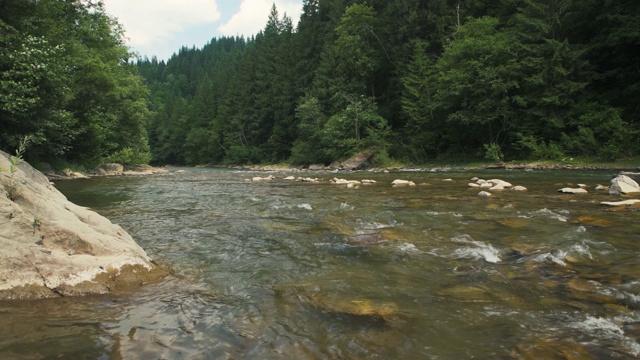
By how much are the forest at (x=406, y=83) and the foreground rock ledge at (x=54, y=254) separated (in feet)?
41.9

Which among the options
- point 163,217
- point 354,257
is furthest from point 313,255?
point 163,217

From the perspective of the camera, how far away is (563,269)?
5.00 metres

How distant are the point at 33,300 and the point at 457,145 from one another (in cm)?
3428

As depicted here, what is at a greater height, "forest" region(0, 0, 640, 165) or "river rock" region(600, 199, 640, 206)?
"forest" region(0, 0, 640, 165)

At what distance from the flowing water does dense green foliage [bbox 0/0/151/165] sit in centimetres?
1185

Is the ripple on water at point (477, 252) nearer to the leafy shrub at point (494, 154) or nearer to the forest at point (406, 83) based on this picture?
the forest at point (406, 83)

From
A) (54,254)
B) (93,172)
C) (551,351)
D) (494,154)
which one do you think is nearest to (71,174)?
(93,172)

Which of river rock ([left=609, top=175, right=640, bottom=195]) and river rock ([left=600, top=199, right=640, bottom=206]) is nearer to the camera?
river rock ([left=600, top=199, right=640, bottom=206])

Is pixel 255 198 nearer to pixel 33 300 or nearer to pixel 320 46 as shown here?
pixel 33 300

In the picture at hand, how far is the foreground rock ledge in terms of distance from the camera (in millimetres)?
3955

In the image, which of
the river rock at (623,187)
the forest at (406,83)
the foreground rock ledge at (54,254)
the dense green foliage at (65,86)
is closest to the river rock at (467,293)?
the foreground rock ledge at (54,254)

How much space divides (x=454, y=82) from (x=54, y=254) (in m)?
30.0

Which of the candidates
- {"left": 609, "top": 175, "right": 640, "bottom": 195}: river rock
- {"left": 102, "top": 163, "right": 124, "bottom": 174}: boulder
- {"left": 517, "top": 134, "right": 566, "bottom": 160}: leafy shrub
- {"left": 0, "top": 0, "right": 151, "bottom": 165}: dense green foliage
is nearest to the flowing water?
{"left": 609, "top": 175, "right": 640, "bottom": 195}: river rock

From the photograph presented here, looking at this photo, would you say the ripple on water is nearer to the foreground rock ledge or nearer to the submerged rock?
the submerged rock
